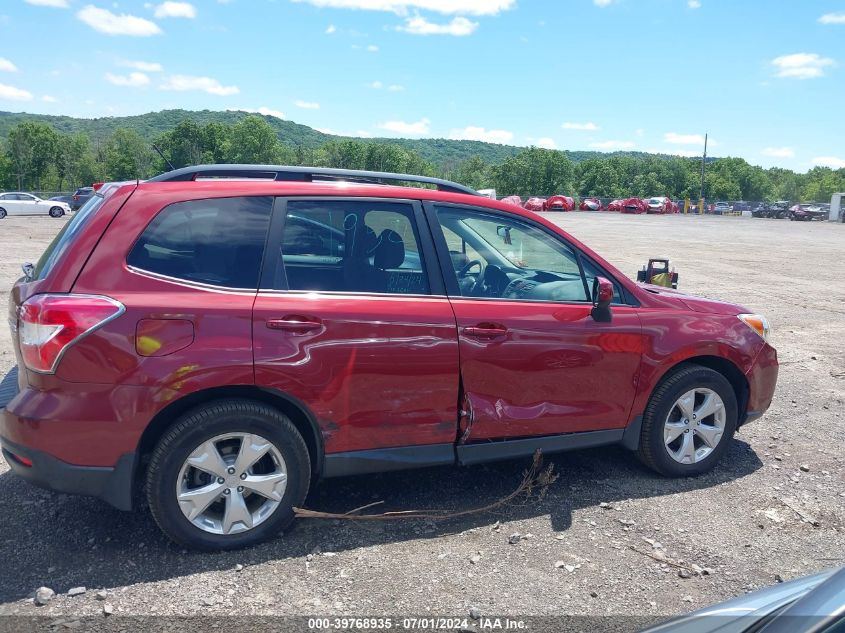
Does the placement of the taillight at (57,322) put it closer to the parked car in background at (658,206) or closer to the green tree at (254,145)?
the parked car in background at (658,206)

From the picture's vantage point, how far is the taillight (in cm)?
323

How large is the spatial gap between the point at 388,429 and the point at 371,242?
1.06 metres

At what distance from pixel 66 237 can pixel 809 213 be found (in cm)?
6800

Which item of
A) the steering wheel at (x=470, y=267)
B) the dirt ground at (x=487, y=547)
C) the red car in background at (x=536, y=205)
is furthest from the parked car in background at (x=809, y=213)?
the steering wheel at (x=470, y=267)

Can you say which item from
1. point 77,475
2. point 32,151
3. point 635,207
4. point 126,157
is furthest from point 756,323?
point 32,151

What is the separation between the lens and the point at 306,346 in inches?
140

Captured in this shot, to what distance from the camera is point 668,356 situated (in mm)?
4445

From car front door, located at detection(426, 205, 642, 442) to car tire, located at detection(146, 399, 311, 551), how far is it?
3.37 ft

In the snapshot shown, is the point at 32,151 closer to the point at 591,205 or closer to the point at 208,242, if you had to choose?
the point at 591,205

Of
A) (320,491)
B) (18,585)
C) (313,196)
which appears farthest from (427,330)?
(18,585)

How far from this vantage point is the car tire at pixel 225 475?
11.1 ft

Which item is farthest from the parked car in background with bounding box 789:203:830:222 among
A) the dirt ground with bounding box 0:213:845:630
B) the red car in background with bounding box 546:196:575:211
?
the dirt ground with bounding box 0:213:845:630

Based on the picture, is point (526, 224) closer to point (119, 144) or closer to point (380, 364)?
point (380, 364)

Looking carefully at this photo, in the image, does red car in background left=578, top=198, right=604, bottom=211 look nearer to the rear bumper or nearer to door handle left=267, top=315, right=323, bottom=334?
door handle left=267, top=315, right=323, bottom=334
